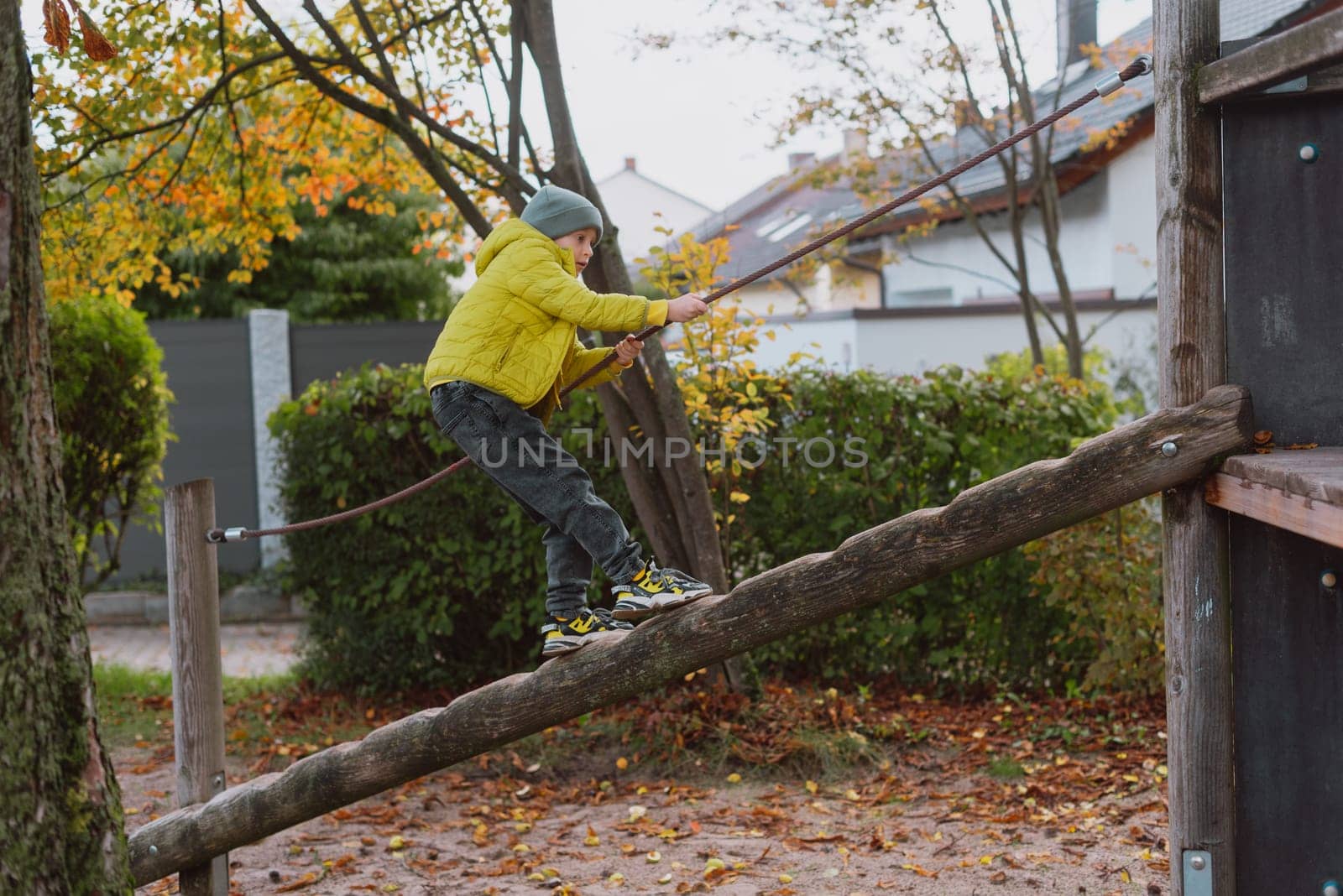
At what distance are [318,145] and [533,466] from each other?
4.35m

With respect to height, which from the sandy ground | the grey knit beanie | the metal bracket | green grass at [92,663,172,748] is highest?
the grey knit beanie

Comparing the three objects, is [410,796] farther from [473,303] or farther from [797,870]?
[473,303]

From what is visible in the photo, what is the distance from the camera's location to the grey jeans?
10.9 feet

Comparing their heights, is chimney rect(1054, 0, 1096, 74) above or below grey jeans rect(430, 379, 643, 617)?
above

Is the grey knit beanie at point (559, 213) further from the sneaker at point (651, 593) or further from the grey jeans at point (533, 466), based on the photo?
the sneaker at point (651, 593)

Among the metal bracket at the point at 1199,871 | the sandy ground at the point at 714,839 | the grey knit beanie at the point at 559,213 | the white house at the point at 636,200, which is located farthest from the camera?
the white house at the point at 636,200

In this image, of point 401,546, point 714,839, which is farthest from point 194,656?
point 401,546

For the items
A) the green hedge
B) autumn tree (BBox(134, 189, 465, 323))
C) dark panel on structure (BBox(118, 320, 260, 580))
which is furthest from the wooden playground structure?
autumn tree (BBox(134, 189, 465, 323))

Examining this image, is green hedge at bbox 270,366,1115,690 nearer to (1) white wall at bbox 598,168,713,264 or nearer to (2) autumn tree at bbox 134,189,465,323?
(2) autumn tree at bbox 134,189,465,323

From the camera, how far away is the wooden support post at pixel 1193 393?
292 cm

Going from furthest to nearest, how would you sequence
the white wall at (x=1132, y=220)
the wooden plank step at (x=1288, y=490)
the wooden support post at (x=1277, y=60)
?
1. the white wall at (x=1132, y=220)
2. the wooden support post at (x=1277, y=60)
3. the wooden plank step at (x=1288, y=490)

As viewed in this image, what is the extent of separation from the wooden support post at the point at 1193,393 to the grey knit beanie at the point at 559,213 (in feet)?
4.88

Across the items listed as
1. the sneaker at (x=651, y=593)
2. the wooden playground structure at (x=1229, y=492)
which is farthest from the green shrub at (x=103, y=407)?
the wooden playground structure at (x=1229, y=492)

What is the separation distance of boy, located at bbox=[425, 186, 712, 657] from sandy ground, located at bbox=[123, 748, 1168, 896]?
1377mm
